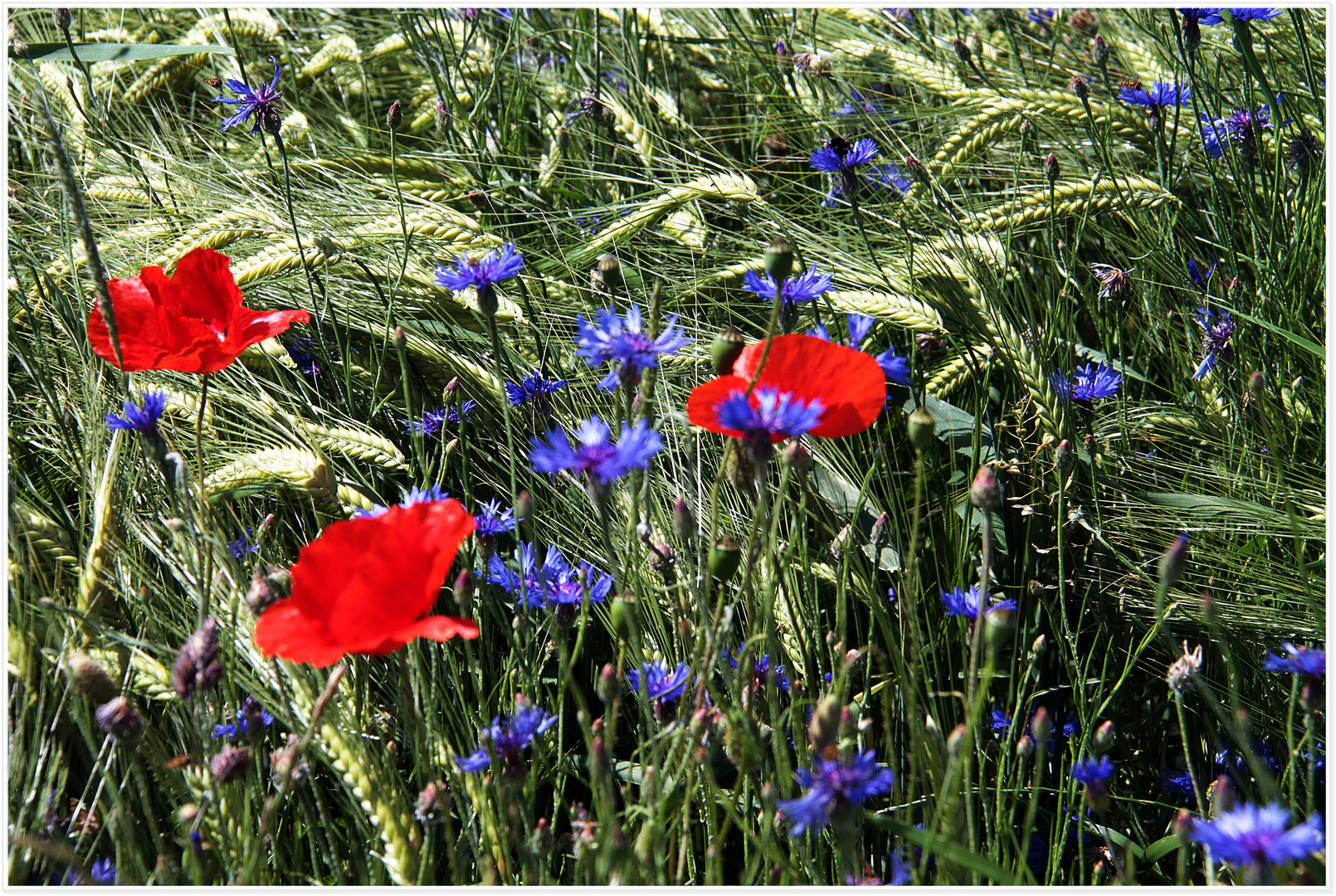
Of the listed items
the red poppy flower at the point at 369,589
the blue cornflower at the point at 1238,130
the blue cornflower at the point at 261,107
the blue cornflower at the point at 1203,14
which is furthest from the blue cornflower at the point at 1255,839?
the blue cornflower at the point at 261,107

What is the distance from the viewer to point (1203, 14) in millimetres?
1471

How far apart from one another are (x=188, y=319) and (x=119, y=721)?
1.60ft

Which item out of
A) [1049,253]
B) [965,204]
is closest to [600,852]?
[1049,253]

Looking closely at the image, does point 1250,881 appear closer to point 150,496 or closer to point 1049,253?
point 1049,253

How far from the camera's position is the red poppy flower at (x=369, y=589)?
2.23ft

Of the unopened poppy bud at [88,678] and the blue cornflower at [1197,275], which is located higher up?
the blue cornflower at [1197,275]

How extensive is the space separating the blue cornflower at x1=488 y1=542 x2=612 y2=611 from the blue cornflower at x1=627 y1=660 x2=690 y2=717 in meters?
0.10

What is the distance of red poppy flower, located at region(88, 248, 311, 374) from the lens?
3.24 ft

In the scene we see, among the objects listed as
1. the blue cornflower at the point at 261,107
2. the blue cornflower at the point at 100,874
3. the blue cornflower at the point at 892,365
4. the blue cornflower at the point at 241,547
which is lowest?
the blue cornflower at the point at 100,874

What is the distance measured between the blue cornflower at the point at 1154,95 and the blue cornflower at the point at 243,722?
5.08 ft

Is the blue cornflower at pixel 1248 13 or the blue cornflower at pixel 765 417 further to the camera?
the blue cornflower at pixel 1248 13

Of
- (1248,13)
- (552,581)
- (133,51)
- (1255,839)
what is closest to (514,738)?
(552,581)

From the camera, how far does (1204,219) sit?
1.50 m

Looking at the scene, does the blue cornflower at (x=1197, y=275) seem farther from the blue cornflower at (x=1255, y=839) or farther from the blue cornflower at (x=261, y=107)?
the blue cornflower at (x=261, y=107)
